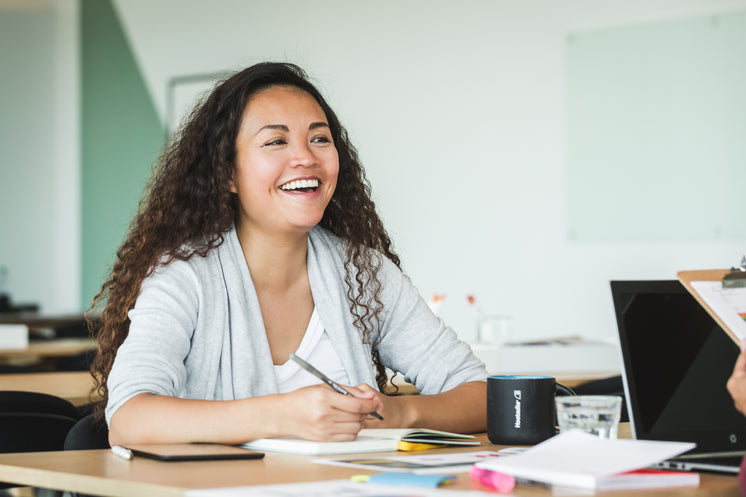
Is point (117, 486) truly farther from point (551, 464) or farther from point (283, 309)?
point (283, 309)

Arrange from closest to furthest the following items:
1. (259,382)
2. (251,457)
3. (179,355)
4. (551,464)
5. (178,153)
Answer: (551,464) → (251,457) → (179,355) → (259,382) → (178,153)

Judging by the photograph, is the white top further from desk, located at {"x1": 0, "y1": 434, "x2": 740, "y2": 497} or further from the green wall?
the green wall

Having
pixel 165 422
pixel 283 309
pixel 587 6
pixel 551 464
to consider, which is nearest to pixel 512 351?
pixel 283 309

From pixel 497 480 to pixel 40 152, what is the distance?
20.5ft

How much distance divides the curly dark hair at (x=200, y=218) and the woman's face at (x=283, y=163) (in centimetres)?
3

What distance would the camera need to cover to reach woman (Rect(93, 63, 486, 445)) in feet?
5.50

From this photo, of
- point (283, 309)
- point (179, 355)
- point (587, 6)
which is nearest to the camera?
point (179, 355)

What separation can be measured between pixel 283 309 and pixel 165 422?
0.53 m

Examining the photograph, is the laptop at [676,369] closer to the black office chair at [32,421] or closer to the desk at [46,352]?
the black office chair at [32,421]

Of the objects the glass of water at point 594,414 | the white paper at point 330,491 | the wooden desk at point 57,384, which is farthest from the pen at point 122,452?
the wooden desk at point 57,384

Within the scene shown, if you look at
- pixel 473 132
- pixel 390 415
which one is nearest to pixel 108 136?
pixel 473 132

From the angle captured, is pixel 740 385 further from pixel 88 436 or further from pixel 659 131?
pixel 659 131

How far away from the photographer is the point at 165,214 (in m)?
1.93

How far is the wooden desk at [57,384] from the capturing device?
7.78 feet
